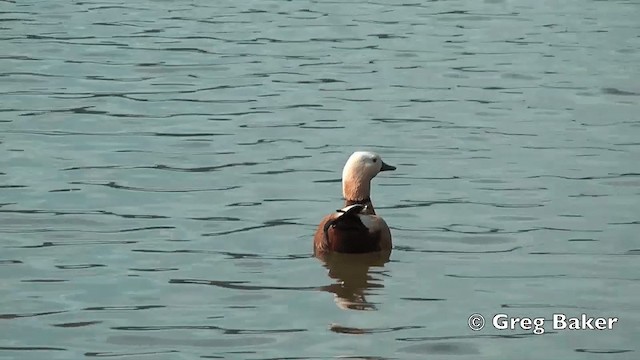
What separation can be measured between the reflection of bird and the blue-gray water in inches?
1.0

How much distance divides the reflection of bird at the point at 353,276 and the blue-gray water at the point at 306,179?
3cm

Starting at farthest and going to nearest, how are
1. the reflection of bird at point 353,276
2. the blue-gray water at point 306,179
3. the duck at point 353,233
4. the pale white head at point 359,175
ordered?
the pale white head at point 359,175 < the duck at point 353,233 < the reflection of bird at point 353,276 < the blue-gray water at point 306,179

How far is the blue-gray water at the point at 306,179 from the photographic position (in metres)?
10.2

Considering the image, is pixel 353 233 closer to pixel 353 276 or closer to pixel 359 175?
pixel 353 276

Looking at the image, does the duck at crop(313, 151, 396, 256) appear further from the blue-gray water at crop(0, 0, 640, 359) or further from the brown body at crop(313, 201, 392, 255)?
the blue-gray water at crop(0, 0, 640, 359)

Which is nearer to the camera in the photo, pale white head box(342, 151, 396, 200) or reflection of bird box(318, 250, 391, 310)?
reflection of bird box(318, 250, 391, 310)

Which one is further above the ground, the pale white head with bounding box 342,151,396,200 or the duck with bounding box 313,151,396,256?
the pale white head with bounding box 342,151,396,200

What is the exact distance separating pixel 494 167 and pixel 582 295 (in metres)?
4.14

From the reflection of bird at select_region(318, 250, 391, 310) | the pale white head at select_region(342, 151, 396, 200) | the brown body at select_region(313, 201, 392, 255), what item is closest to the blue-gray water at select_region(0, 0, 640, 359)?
the reflection of bird at select_region(318, 250, 391, 310)

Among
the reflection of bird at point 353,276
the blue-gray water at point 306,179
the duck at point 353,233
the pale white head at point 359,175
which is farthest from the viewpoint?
the pale white head at point 359,175

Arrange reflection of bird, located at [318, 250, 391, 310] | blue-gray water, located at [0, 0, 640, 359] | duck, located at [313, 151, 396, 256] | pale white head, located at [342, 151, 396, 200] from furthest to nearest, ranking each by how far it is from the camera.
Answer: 1. pale white head, located at [342, 151, 396, 200]
2. duck, located at [313, 151, 396, 256]
3. reflection of bird, located at [318, 250, 391, 310]
4. blue-gray water, located at [0, 0, 640, 359]

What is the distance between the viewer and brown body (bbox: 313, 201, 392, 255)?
11.7 meters

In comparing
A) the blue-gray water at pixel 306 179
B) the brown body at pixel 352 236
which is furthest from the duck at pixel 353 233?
the blue-gray water at pixel 306 179

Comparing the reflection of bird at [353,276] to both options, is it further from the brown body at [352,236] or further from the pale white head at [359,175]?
the pale white head at [359,175]
